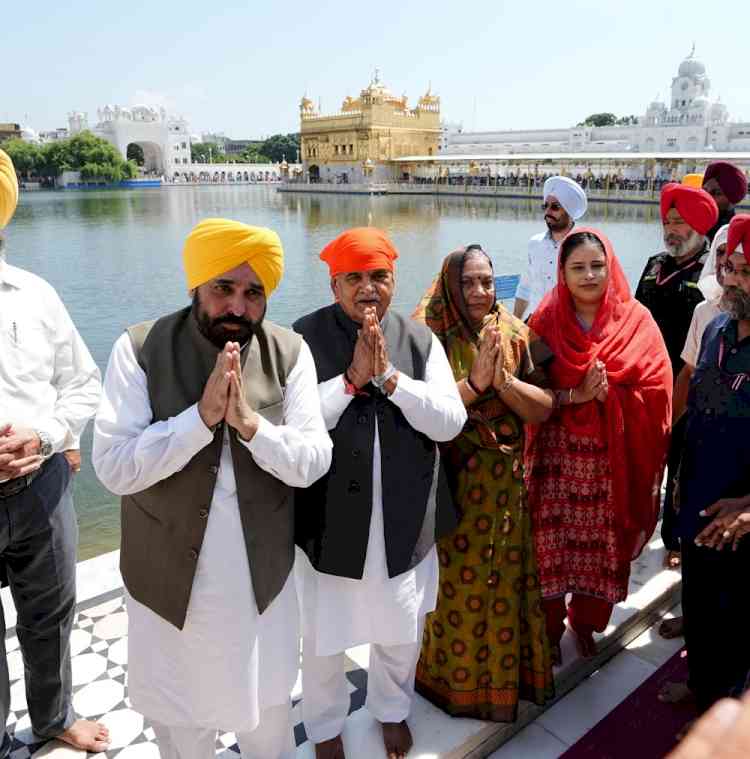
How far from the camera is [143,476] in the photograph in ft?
3.89

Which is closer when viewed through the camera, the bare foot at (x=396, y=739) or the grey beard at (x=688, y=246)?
the bare foot at (x=396, y=739)

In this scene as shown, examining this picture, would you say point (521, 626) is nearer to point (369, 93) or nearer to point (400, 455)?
point (400, 455)

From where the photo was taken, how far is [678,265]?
7.79ft

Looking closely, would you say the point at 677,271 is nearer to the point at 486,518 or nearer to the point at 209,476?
the point at 486,518

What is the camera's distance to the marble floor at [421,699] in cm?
165

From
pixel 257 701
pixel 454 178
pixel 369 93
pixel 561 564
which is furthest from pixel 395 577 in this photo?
pixel 369 93

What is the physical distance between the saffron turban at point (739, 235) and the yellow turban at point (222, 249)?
1.08 meters

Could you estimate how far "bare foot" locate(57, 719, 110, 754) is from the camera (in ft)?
5.44

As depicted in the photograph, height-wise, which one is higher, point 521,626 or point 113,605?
point 521,626

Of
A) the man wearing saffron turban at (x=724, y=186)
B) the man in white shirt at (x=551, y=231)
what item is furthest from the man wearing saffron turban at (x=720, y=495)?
the man in white shirt at (x=551, y=231)

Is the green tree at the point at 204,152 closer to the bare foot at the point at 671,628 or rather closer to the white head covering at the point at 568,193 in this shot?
the white head covering at the point at 568,193

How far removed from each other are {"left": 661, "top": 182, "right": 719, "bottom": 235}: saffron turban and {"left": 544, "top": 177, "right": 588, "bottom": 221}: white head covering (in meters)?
0.74

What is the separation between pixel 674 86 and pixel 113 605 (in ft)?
149

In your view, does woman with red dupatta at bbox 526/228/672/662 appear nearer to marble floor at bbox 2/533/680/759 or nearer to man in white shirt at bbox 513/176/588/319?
marble floor at bbox 2/533/680/759
